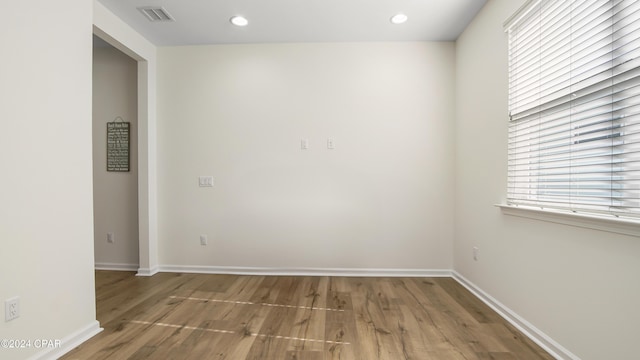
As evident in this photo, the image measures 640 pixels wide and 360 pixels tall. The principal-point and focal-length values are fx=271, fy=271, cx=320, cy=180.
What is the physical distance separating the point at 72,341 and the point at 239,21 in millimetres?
2960

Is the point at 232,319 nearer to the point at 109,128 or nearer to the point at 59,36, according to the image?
the point at 59,36

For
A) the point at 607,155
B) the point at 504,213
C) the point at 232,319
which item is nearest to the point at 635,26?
the point at 607,155

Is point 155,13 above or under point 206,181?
above

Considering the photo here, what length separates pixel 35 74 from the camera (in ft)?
5.27

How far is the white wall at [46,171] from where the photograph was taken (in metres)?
1.48

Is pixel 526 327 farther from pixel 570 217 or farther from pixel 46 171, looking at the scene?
pixel 46 171

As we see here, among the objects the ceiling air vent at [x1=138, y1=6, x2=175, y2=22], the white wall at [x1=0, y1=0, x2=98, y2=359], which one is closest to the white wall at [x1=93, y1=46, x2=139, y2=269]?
the ceiling air vent at [x1=138, y1=6, x2=175, y2=22]

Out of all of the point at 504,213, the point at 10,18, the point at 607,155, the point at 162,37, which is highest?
the point at 162,37

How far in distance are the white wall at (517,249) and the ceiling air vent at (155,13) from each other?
301 centimetres

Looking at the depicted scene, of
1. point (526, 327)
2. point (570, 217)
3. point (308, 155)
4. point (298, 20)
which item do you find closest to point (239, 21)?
point (298, 20)

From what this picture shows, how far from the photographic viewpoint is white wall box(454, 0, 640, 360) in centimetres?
134

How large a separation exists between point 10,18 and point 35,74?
11.3 inches

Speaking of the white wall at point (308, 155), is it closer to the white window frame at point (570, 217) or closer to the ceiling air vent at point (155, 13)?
the ceiling air vent at point (155, 13)

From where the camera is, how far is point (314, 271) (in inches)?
125
